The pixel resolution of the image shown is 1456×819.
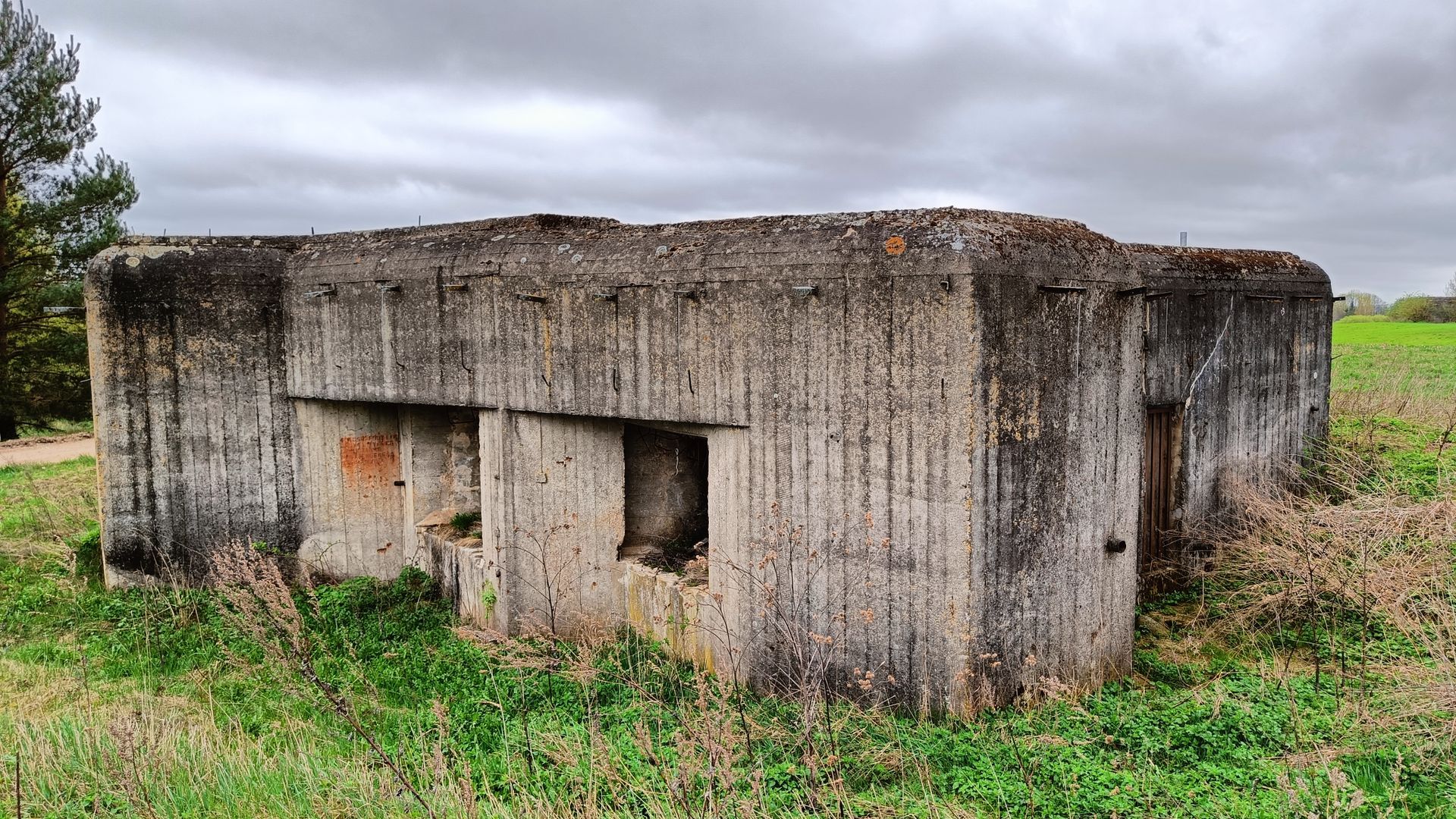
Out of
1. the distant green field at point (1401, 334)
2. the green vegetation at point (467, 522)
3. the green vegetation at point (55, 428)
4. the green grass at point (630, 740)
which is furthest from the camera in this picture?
the distant green field at point (1401, 334)

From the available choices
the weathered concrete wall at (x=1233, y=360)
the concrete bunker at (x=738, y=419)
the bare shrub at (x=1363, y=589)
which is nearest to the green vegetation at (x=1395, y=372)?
the weathered concrete wall at (x=1233, y=360)

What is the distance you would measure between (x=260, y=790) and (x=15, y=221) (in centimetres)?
1248

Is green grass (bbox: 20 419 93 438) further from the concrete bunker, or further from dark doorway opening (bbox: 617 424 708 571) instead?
dark doorway opening (bbox: 617 424 708 571)

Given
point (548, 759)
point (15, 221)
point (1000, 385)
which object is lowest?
point (548, 759)

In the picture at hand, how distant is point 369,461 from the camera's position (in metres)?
7.21

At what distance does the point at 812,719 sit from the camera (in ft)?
10.7

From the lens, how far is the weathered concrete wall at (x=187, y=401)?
6.67 meters

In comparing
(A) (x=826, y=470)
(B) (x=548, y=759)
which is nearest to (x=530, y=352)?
(A) (x=826, y=470)

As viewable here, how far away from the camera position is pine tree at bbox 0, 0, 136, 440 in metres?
12.4

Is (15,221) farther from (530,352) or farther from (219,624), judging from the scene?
(530,352)

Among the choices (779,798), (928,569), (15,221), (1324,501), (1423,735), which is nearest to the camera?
(779,798)

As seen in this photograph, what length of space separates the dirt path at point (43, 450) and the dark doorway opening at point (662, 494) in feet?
34.1

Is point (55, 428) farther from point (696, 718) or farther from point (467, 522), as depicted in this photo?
point (696, 718)

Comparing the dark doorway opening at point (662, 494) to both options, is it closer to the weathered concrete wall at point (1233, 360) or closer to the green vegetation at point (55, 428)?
the weathered concrete wall at point (1233, 360)
